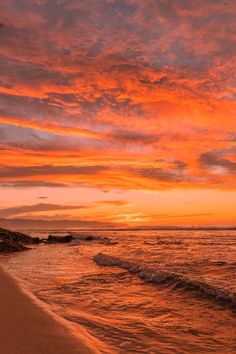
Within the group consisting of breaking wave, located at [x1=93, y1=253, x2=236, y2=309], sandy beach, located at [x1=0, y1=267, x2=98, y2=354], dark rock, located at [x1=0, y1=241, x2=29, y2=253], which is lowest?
dark rock, located at [x1=0, y1=241, x2=29, y2=253]

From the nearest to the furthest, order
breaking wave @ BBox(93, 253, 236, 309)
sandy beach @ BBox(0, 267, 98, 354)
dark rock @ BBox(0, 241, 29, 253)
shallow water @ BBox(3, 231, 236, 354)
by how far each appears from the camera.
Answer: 1. sandy beach @ BBox(0, 267, 98, 354)
2. shallow water @ BBox(3, 231, 236, 354)
3. breaking wave @ BBox(93, 253, 236, 309)
4. dark rock @ BBox(0, 241, 29, 253)

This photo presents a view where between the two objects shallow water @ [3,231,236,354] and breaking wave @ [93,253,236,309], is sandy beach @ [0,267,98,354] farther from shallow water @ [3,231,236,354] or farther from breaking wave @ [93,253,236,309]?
breaking wave @ [93,253,236,309]

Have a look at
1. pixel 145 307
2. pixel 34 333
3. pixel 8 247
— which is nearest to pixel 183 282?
pixel 145 307

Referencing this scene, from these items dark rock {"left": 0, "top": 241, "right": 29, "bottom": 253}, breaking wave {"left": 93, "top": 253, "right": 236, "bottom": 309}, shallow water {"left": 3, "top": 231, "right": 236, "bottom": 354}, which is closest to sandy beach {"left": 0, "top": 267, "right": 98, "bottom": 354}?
shallow water {"left": 3, "top": 231, "right": 236, "bottom": 354}

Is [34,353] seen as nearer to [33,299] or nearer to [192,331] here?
[192,331]

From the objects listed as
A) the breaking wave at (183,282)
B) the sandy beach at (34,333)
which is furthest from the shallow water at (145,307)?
the sandy beach at (34,333)

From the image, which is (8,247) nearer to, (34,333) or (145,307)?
(145,307)

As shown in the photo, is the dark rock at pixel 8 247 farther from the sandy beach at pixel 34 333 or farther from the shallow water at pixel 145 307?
the sandy beach at pixel 34 333

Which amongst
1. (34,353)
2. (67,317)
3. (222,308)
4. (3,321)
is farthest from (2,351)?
(222,308)

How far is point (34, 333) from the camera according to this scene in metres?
5.11

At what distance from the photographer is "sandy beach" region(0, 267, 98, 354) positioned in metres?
4.37

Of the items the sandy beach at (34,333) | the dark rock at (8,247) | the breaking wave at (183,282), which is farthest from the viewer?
the dark rock at (8,247)

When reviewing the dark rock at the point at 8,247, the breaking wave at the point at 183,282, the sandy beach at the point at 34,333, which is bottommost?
the dark rock at the point at 8,247

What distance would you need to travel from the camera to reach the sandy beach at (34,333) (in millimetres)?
4371
